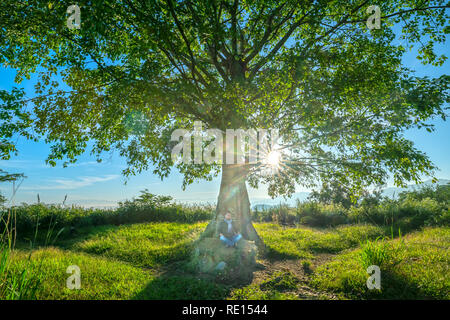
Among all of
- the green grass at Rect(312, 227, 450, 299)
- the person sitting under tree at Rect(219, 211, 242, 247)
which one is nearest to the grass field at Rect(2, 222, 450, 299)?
the green grass at Rect(312, 227, 450, 299)

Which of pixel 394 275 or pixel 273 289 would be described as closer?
pixel 394 275

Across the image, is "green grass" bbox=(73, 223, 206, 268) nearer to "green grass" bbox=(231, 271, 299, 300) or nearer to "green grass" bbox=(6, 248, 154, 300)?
"green grass" bbox=(6, 248, 154, 300)

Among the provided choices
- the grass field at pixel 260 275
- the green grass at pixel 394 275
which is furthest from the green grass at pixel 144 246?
the green grass at pixel 394 275

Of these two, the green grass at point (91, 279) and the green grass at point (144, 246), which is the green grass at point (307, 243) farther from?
the green grass at point (91, 279)

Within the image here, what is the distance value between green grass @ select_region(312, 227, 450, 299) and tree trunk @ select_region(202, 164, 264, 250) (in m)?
4.15

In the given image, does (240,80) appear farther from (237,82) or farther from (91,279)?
(91,279)

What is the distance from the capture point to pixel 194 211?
64.2ft

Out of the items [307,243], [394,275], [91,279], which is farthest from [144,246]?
[394,275]

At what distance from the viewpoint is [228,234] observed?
8828mm

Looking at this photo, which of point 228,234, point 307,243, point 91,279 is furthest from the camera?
point 307,243

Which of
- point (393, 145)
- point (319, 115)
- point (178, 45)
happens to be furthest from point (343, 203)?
point (178, 45)

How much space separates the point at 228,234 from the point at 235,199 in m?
2.50

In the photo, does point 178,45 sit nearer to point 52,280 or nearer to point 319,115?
point 319,115

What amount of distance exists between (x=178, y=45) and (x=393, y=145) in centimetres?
899
